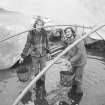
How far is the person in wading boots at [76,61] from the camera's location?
4340 millimetres

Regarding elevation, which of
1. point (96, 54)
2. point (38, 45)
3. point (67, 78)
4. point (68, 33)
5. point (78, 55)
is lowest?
point (67, 78)

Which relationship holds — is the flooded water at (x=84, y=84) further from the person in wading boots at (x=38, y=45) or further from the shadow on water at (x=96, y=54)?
the person in wading boots at (x=38, y=45)

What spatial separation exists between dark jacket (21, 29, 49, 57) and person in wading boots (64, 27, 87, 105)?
75 cm

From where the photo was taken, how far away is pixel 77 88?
4.87 meters

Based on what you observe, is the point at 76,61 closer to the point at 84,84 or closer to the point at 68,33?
the point at 68,33

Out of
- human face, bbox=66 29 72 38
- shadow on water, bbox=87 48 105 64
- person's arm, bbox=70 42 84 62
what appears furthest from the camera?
shadow on water, bbox=87 48 105 64

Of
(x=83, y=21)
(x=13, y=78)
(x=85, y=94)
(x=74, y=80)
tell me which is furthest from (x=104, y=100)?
(x=83, y=21)

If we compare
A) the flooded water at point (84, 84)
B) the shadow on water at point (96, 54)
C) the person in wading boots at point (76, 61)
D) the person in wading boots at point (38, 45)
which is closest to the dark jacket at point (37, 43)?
the person in wading boots at point (38, 45)

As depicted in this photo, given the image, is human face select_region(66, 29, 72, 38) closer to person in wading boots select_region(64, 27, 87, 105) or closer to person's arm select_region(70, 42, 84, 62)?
person in wading boots select_region(64, 27, 87, 105)

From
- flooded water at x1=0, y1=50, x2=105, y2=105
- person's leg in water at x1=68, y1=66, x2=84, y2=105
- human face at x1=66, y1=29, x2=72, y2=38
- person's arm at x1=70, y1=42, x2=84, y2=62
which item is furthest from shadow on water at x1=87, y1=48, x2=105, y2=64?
human face at x1=66, y1=29, x2=72, y2=38

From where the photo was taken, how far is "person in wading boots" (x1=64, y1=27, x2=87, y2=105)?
4.34 meters

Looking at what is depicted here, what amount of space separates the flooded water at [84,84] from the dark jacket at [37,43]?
0.87 meters

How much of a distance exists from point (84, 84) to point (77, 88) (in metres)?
0.62

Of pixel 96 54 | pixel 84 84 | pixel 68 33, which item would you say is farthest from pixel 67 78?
pixel 96 54
